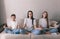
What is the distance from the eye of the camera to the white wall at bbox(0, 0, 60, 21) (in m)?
3.51

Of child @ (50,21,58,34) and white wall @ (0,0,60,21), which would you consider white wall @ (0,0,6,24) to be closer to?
white wall @ (0,0,60,21)

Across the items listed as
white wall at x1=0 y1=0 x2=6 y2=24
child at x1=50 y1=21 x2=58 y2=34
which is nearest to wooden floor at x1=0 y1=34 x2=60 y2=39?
child at x1=50 y1=21 x2=58 y2=34

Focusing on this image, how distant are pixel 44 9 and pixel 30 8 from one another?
33cm

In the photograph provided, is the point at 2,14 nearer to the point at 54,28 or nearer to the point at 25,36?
the point at 25,36

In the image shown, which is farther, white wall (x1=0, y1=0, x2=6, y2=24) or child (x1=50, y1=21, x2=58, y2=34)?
white wall (x1=0, y1=0, x2=6, y2=24)

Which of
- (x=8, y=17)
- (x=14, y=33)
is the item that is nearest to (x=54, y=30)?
(x=14, y=33)

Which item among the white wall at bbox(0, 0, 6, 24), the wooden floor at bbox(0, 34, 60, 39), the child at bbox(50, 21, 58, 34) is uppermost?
the white wall at bbox(0, 0, 6, 24)

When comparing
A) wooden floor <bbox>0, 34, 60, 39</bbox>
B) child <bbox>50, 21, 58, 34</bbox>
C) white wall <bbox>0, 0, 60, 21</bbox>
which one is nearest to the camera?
wooden floor <bbox>0, 34, 60, 39</bbox>

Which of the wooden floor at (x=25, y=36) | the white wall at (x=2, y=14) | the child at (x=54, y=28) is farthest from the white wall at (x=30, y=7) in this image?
the wooden floor at (x=25, y=36)

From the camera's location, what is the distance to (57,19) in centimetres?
356

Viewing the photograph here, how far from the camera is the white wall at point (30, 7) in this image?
3514 mm

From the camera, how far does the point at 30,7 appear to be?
3533 mm

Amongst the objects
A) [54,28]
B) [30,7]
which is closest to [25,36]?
[54,28]

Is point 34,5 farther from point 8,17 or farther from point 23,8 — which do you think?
point 8,17
